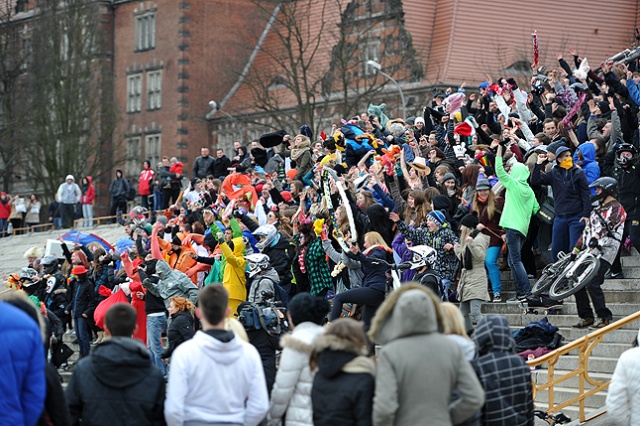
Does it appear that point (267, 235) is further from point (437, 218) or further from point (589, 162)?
point (589, 162)

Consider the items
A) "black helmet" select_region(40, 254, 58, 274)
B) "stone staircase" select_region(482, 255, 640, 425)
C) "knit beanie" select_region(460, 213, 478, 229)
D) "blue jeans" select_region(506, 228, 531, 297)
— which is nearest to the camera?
"stone staircase" select_region(482, 255, 640, 425)

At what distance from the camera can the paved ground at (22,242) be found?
34.8 meters

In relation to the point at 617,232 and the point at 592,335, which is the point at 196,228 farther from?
the point at 592,335

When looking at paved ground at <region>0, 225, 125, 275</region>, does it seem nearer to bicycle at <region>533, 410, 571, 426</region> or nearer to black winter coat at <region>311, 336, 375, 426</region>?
bicycle at <region>533, 410, 571, 426</region>

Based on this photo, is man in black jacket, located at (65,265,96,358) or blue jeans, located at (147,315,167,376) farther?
man in black jacket, located at (65,265,96,358)

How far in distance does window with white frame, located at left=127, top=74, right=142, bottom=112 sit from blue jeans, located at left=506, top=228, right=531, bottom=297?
154ft

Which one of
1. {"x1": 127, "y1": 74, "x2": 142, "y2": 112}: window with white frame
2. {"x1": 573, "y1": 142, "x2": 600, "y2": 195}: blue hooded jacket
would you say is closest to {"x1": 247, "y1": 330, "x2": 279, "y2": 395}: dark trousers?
{"x1": 573, "y1": 142, "x2": 600, "y2": 195}: blue hooded jacket

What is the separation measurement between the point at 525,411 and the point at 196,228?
12.3 m

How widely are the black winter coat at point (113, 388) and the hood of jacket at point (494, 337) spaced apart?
2274 millimetres

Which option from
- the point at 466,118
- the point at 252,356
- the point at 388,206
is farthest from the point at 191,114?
the point at 252,356

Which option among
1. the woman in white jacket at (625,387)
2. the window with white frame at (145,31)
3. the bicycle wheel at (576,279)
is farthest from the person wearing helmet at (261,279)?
the window with white frame at (145,31)

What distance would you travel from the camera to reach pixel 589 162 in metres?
17.1

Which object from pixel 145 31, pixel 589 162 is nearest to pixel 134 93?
pixel 145 31

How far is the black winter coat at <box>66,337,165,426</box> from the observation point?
825 cm
